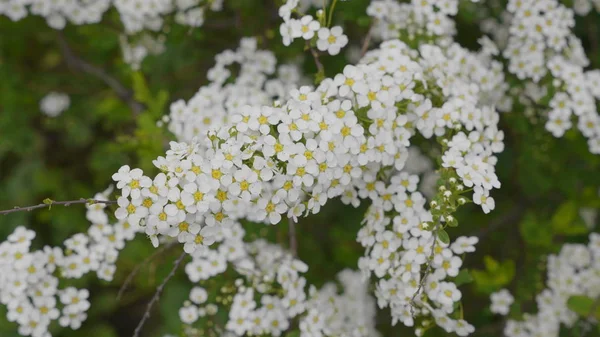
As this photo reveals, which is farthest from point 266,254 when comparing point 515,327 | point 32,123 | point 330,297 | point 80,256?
point 32,123

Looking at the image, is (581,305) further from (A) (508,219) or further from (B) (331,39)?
(B) (331,39)

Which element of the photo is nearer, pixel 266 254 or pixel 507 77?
pixel 266 254

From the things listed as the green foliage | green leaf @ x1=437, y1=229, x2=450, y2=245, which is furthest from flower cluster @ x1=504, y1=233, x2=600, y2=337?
green leaf @ x1=437, y1=229, x2=450, y2=245

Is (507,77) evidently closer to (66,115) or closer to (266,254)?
(266,254)

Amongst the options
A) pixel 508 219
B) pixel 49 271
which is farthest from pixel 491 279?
pixel 49 271

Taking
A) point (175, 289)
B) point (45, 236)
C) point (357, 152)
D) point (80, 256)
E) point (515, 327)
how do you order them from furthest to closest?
1. point (45, 236)
2. point (175, 289)
3. point (515, 327)
4. point (80, 256)
5. point (357, 152)

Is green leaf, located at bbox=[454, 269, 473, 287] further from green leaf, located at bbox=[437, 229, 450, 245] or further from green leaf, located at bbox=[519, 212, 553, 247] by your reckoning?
green leaf, located at bbox=[519, 212, 553, 247]

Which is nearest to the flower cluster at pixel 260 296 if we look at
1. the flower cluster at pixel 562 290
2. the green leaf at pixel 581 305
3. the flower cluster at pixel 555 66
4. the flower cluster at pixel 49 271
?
the flower cluster at pixel 49 271

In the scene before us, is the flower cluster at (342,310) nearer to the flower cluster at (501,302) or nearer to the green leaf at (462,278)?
the green leaf at (462,278)
